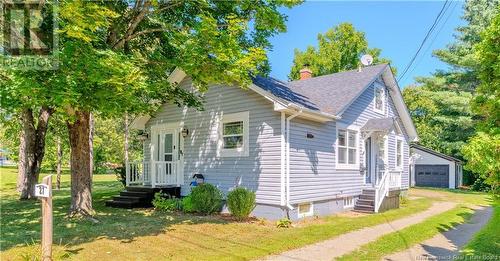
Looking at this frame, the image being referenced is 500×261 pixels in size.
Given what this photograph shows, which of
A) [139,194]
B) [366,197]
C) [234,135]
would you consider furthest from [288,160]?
[139,194]

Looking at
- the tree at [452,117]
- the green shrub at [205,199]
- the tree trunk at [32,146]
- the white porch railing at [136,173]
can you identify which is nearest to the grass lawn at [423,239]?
the green shrub at [205,199]

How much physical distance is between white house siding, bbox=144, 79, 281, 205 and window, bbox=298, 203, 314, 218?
1146 mm

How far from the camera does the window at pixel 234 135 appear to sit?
39.6ft

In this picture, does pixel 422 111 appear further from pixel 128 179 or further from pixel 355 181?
pixel 128 179

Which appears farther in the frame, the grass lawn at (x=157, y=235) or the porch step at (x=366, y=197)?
the porch step at (x=366, y=197)

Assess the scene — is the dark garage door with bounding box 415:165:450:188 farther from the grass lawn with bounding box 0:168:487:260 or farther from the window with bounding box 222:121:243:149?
the window with bounding box 222:121:243:149

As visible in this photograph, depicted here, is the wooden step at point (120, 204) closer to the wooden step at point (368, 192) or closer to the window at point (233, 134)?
the window at point (233, 134)

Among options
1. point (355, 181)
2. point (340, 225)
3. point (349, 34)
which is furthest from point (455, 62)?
point (340, 225)

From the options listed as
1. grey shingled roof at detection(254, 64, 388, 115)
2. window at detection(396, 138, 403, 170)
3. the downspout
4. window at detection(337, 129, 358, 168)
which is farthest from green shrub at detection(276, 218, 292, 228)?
window at detection(396, 138, 403, 170)

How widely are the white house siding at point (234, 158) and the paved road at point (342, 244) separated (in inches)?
106

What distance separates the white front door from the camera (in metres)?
13.7

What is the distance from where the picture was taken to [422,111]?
4441 centimetres

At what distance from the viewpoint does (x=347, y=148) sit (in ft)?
46.5

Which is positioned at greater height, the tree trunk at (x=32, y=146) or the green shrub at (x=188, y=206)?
the tree trunk at (x=32, y=146)
